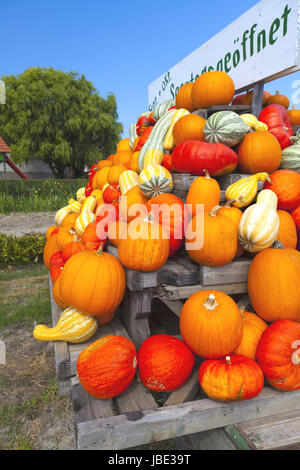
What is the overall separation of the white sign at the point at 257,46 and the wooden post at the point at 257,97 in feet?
0.24

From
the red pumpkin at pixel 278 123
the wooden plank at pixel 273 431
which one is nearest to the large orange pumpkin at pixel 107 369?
the wooden plank at pixel 273 431

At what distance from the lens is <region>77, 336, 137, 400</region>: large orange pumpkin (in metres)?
1.50

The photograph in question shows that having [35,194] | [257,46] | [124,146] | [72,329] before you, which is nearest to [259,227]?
[72,329]

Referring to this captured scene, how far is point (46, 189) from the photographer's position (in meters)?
14.6

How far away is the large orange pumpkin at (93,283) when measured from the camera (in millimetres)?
1812

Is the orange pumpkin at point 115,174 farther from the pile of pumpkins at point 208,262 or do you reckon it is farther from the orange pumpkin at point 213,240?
the orange pumpkin at point 213,240

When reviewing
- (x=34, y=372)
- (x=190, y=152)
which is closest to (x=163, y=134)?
(x=190, y=152)

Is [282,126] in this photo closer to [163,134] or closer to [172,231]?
[163,134]

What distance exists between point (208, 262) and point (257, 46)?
7.03 feet

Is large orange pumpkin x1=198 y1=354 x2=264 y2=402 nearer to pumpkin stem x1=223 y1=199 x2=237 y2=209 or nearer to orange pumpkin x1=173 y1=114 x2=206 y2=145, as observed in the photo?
pumpkin stem x1=223 y1=199 x2=237 y2=209

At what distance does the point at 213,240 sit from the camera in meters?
1.75

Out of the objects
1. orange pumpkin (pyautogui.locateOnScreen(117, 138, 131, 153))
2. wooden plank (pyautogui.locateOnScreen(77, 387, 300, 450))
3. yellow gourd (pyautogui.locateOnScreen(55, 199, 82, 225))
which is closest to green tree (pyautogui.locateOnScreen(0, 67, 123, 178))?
Result: orange pumpkin (pyautogui.locateOnScreen(117, 138, 131, 153))

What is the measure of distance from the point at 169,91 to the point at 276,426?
14.0 ft

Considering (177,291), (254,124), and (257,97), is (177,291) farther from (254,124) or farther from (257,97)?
(257,97)
